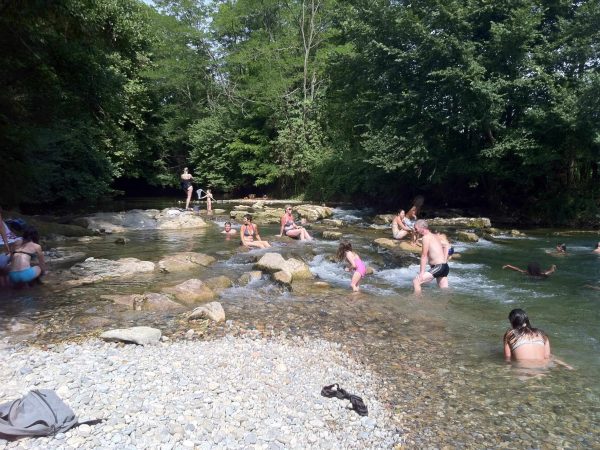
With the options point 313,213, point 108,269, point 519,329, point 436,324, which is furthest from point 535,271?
point 313,213

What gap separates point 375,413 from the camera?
181 inches

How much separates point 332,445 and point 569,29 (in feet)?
66.7

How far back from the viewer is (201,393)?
15.0 feet

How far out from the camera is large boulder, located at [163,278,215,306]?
27.1 feet

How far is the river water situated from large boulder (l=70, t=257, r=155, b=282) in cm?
50

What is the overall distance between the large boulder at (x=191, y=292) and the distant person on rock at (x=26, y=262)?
8.57 ft

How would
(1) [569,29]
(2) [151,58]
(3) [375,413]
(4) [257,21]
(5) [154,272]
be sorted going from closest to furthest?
(3) [375,413], (5) [154,272], (1) [569,29], (2) [151,58], (4) [257,21]

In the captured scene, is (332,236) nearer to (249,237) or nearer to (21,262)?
(249,237)

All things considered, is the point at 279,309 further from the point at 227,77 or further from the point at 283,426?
the point at 227,77

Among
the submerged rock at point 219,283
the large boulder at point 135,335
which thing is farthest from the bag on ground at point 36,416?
the submerged rock at point 219,283

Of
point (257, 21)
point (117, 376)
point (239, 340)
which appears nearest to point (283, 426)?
point (117, 376)

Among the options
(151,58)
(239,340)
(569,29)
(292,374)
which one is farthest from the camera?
(151,58)

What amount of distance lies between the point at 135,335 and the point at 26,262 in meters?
4.20

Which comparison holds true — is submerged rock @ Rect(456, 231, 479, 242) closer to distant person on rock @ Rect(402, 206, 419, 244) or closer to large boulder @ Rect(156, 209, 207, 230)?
distant person on rock @ Rect(402, 206, 419, 244)
